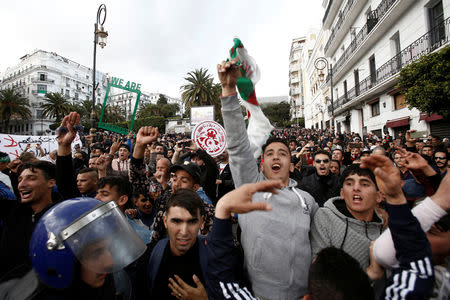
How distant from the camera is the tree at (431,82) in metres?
6.99

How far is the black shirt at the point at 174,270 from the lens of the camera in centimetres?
179

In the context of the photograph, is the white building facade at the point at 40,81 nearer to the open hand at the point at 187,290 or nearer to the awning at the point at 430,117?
the awning at the point at 430,117

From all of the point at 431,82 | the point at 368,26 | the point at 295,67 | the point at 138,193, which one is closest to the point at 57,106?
the point at 368,26

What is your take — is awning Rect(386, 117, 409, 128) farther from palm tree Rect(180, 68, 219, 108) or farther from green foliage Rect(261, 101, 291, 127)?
green foliage Rect(261, 101, 291, 127)

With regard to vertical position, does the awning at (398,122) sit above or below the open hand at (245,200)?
above

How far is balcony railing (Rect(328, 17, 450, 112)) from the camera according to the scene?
37.2 feet

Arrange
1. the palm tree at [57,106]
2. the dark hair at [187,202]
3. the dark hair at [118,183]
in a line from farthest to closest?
1. the palm tree at [57,106]
2. the dark hair at [118,183]
3. the dark hair at [187,202]

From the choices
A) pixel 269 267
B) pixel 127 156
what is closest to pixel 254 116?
→ pixel 269 267

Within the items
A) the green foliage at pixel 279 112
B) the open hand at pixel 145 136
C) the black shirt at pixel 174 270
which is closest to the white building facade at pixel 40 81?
the green foliage at pixel 279 112

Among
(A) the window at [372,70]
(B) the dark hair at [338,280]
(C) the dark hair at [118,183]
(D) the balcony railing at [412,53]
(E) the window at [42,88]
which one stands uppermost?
(E) the window at [42,88]

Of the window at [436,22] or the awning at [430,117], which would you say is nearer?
the awning at [430,117]

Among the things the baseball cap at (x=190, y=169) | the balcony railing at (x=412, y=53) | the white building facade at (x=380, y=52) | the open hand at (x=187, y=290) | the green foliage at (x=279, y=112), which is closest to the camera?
the open hand at (x=187, y=290)

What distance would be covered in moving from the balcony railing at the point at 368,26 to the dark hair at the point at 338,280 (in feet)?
63.3

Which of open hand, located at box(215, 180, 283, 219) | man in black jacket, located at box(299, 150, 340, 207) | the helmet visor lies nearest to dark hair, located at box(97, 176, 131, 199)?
the helmet visor
